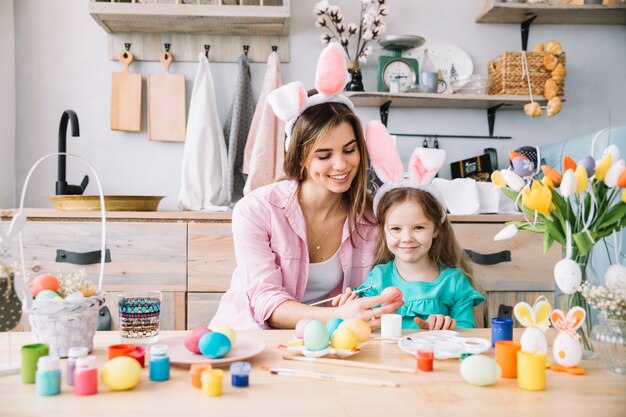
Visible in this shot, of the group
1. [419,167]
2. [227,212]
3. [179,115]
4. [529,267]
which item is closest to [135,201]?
[227,212]

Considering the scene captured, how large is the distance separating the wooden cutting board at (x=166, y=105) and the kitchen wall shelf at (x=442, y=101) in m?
0.80

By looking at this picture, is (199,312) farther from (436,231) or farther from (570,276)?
(570,276)

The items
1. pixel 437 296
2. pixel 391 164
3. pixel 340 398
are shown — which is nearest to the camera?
pixel 340 398

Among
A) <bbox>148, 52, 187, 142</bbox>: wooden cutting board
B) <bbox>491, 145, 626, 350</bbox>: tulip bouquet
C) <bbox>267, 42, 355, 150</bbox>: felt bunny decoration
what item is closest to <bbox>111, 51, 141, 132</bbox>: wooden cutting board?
<bbox>148, 52, 187, 142</bbox>: wooden cutting board

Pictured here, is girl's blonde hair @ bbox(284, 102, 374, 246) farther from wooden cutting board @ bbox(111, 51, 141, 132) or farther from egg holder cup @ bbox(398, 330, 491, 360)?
wooden cutting board @ bbox(111, 51, 141, 132)

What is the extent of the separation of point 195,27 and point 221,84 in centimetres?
28

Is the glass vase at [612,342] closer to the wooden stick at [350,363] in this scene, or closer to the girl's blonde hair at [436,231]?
the wooden stick at [350,363]

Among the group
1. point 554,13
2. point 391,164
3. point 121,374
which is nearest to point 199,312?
point 391,164

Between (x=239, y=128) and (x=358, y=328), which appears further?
(x=239, y=128)

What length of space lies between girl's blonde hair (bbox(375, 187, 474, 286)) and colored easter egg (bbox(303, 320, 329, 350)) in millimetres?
701

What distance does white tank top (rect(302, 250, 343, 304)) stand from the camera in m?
1.63

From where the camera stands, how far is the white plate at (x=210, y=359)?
87 centimetres

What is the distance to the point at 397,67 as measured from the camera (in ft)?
8.66

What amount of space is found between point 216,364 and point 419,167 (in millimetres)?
901
